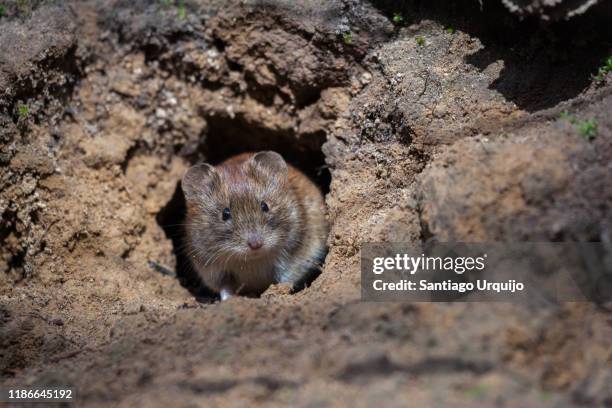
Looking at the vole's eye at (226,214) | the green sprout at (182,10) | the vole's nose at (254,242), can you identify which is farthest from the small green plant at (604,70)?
the green sprout at (182,10)

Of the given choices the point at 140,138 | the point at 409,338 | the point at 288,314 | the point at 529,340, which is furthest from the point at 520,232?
the point at 140,138

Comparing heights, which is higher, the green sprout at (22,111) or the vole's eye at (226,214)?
the green sprout at (22,111)

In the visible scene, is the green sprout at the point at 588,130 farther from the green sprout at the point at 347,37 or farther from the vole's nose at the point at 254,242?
the vole's nose at the point at 254,242

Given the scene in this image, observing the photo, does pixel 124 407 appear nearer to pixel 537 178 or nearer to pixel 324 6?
pixel 537 178

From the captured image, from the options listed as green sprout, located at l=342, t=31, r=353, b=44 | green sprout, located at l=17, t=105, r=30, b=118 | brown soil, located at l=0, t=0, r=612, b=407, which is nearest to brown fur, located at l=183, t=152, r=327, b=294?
brown soil, located at l=0, t=0, r=612, b=407

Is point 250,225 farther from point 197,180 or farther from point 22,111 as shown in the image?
point 22,111

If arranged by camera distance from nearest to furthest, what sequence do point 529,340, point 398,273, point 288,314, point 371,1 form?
point 529,340 < point 288,314 < point 398,273 < point 371,1
